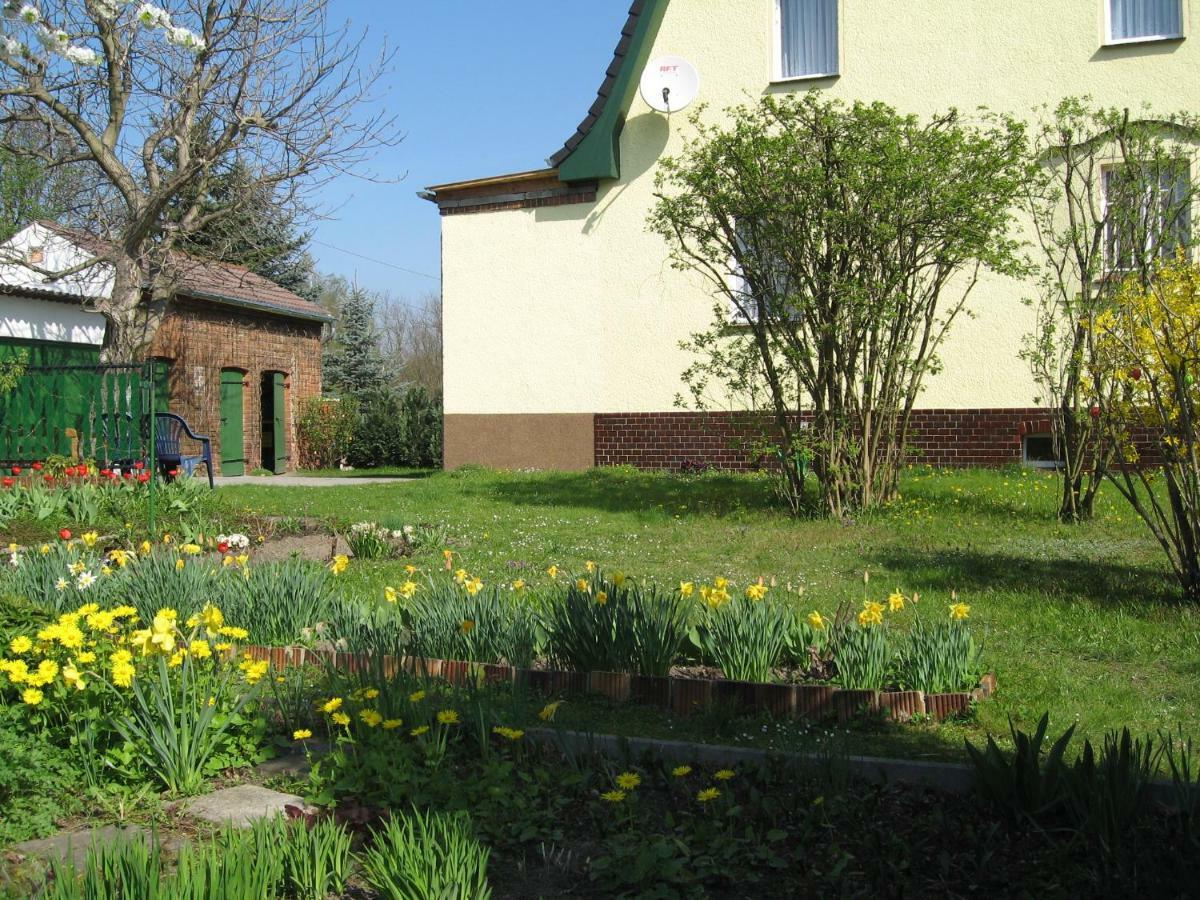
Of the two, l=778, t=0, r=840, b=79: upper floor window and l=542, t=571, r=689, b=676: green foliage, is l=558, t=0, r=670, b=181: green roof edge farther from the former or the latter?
l=542, t=571, r=689, b=676: green foliage

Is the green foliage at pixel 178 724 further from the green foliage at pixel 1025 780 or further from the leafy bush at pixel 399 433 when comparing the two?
the leafy bush at pixel 399 433

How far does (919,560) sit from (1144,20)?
1052 cm

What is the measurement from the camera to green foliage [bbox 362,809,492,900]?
2639mm

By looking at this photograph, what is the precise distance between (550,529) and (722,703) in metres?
6.02

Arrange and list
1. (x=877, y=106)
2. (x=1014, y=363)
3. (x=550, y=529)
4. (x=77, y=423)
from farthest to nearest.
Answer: (x=77, y=423) < (x=1014, y=363) < (x=550, y=529) < (x=877, y=106)

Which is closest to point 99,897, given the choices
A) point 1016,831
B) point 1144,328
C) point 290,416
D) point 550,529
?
point 1016,831

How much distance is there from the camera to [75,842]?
320 cm

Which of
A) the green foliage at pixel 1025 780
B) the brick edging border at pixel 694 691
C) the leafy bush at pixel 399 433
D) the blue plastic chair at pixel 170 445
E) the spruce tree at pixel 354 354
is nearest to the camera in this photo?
the green foliage at pixel 1025 780

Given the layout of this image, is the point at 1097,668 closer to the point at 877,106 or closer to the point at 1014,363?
the point at 877,106

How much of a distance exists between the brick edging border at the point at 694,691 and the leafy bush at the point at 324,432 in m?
21.2

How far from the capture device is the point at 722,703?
4.33m

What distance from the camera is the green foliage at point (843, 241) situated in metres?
9.66

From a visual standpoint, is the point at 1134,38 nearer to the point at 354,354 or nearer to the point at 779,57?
the point at 779,57

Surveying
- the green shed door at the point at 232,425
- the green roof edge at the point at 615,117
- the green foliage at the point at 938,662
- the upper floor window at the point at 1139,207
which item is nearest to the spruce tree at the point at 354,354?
the green shed door at the point at 232,425
